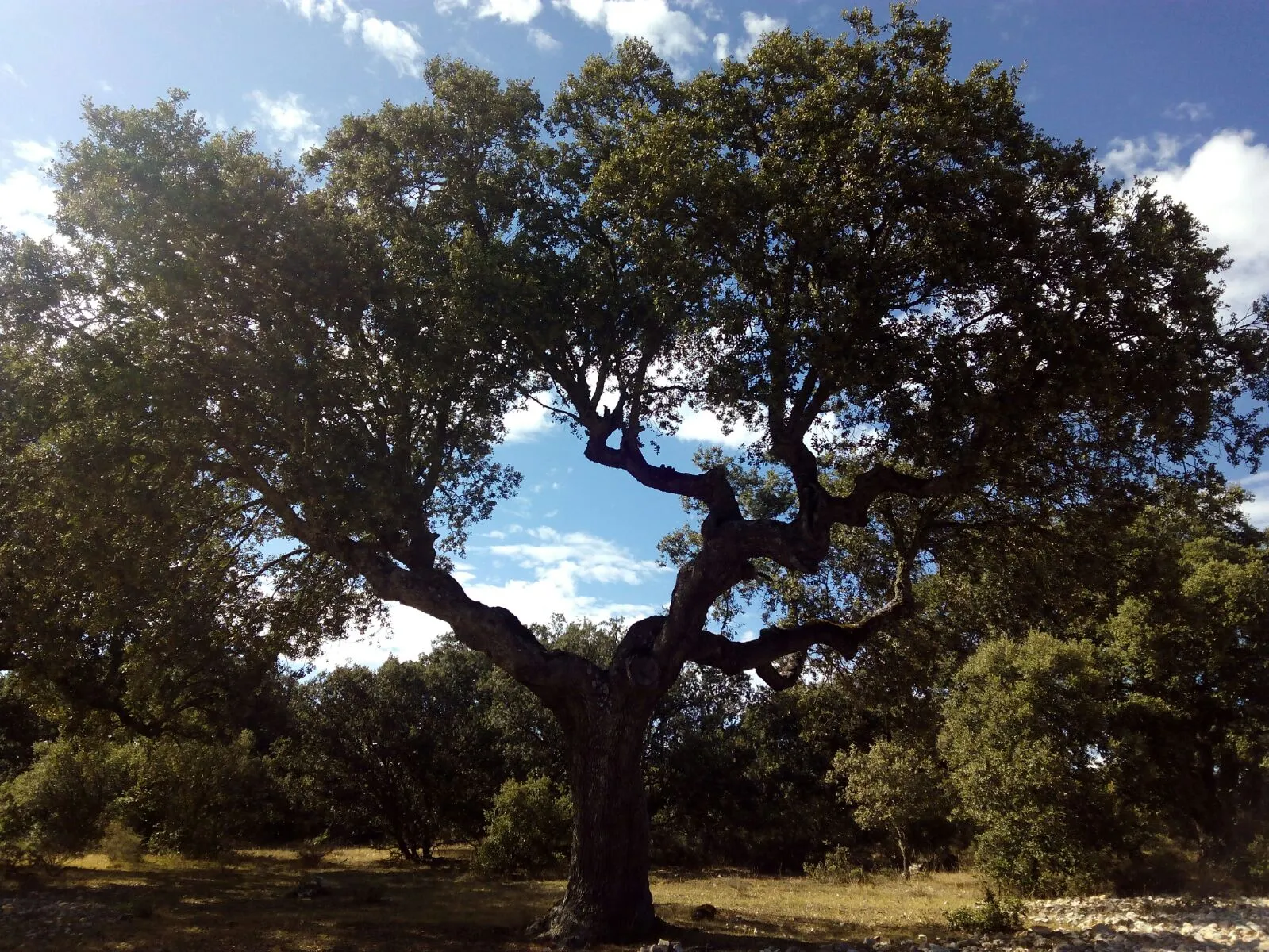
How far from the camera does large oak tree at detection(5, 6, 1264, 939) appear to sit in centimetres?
976

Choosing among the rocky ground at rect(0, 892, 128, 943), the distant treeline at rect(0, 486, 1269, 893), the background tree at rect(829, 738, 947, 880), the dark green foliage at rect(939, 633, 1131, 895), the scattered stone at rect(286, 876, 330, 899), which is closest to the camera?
the rocky ground at rect(0, 892, 128, 943)

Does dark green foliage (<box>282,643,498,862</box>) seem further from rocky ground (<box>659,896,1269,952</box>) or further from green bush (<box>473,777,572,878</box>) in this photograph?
rocky ground (<box>659,896,1269,952</box>)

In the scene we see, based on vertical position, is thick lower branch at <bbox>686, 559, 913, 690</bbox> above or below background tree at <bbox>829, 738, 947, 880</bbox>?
above

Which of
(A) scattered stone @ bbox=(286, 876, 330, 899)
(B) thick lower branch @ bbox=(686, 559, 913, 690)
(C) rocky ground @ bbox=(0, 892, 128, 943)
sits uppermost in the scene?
(B) thick lower branch @ bbox=(686, 559, 913, 690)

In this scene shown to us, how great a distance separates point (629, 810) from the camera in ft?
34.2

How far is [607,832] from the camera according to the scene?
1023 centimetres

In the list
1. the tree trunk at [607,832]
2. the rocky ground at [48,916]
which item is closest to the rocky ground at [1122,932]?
the tree trunk at [607,832]

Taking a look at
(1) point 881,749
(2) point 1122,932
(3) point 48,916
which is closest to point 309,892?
(3) point 48,916

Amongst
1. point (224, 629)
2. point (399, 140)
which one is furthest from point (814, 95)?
point (224, 629)

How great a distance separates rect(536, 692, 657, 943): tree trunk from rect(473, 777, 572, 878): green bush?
38.7ft

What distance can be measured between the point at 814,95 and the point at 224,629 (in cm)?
1274

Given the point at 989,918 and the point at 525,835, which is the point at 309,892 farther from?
the point at 989,918

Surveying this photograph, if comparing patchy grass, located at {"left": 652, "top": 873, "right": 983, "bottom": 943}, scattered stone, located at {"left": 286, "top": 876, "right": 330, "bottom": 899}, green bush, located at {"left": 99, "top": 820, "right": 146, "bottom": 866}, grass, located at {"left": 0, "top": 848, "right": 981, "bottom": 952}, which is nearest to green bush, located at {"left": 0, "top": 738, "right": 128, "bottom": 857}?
green bush, located at {"left": 99, "top": 820, "right": 146, "bottom": 866}

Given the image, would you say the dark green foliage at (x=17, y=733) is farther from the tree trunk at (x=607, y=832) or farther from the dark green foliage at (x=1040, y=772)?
the dark green foliage at (x=1040, y=772)
